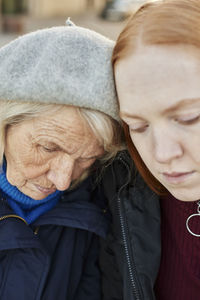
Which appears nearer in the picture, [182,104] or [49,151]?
[182,104]

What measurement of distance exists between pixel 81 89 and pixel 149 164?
0.38 metres

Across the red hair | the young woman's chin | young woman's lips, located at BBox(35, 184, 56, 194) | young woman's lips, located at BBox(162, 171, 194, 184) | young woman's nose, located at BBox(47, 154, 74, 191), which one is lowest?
young woman's lips, located at BBox(35, 184, 56, 194)

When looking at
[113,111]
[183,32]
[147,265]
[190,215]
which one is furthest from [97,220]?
[183,32]

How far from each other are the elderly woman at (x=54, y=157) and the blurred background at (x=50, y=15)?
248 inches

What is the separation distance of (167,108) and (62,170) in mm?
662

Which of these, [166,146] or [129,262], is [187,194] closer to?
[166,146]

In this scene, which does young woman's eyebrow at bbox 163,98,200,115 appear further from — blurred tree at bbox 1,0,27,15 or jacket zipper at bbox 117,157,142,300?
blurred tree at bbox 1,0,27,15

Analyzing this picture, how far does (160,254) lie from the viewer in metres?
1.88

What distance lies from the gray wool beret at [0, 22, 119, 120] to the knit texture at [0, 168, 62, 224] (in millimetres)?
508

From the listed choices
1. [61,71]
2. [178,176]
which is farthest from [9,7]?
[178,176]

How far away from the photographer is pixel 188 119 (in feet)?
4.50

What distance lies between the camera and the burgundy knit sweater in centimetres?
178

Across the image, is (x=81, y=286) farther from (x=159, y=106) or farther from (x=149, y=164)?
(x=159, y=106)

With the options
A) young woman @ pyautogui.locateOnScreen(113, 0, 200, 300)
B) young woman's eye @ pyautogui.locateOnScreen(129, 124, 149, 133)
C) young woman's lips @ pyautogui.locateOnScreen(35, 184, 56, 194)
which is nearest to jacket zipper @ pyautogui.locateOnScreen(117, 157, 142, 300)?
young woman @ pyautogui.locateOnScreen(113, 0, 200, 300)
